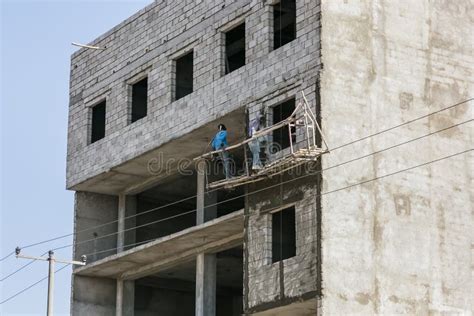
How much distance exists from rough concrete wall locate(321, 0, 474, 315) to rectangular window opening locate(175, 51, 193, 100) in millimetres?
6929

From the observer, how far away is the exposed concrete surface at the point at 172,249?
131 feet

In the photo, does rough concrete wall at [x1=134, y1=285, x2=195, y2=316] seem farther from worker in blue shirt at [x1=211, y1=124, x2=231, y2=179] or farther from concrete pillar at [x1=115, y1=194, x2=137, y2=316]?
worker in blue shirt at [x1=211, y1=124, x2=231, y2=179]

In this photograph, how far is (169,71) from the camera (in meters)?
41.9

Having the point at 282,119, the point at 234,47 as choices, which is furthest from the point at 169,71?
the point at 282,119

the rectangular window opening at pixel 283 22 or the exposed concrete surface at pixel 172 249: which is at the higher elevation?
the rectangular window opening at pixel 283 22

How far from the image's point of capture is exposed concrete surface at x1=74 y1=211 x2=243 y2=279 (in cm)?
4000

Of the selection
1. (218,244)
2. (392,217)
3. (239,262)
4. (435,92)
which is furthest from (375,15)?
(239,262)

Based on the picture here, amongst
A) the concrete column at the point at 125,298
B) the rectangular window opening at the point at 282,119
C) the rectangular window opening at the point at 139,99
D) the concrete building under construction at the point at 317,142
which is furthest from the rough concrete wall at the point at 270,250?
the concrete column at the point at 125,298

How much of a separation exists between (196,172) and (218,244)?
3772mm

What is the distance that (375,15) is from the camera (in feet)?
122

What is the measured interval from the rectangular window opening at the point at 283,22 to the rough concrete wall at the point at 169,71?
15.9 inches

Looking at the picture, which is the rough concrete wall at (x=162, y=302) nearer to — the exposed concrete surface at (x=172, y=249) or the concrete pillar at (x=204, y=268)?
the exposed concrete surface at (x=172, y=249)

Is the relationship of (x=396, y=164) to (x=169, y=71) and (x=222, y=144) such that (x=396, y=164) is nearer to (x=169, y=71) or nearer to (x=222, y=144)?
(x=222, y=144)

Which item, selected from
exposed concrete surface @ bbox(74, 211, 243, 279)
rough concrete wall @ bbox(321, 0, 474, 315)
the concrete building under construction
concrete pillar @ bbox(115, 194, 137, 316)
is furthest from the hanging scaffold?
concrete pillar @ bbox(115, 194, 137, 316)
